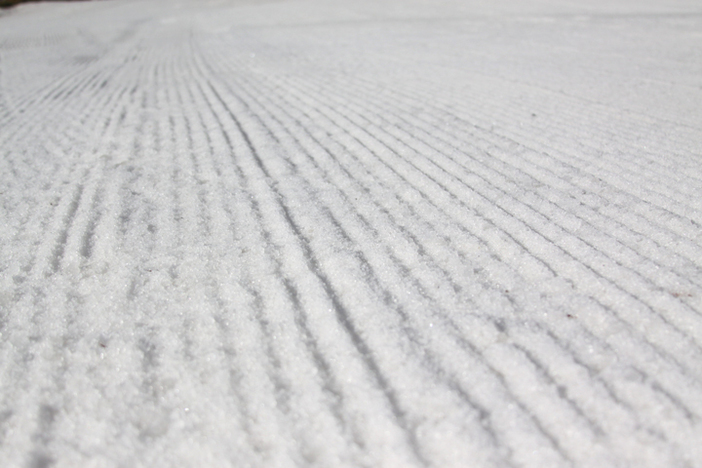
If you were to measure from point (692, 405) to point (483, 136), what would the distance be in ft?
6.94

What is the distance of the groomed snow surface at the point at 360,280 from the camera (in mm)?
1256

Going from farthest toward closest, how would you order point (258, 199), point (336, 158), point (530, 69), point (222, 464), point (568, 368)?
1. point (530, 69)
2. point (336, 158)
3. point (258, 199)
4. point (568, 368)
5. point (222, 464)

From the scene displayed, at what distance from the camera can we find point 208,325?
1.61m

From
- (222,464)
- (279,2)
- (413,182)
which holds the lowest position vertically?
(222,464)

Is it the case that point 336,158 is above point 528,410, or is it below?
above

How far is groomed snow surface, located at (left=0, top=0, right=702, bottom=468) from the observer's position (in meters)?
1.26

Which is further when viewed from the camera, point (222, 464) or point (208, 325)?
point (208, 325)

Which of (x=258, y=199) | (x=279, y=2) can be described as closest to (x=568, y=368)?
(x=258, y=199)

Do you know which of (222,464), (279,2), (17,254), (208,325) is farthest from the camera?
(279,2)

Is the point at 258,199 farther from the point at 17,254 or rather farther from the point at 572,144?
the point at 572,144

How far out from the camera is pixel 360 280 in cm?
178

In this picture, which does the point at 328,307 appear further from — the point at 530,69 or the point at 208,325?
the point at 530,69

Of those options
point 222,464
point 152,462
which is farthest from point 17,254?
point 222,464

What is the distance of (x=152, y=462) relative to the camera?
1199 mm
